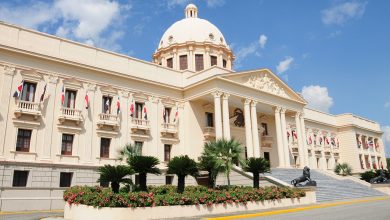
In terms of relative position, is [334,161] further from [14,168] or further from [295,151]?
[14,168]

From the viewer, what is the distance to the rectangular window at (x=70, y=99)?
26.8 metres

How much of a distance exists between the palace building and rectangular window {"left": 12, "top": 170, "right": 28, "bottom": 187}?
2.8 inches

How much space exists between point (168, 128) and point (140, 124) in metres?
3.08

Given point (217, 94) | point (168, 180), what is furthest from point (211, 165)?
point (217, 94)

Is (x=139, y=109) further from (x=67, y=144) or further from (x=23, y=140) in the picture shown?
(x=23, y=140)

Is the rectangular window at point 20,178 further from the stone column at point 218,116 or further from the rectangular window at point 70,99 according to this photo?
the stone column at point 218,116

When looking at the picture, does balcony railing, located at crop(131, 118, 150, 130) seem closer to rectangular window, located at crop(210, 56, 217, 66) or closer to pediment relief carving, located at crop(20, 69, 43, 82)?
pediment relief carving, located at crop(20, 69, 43, 82)

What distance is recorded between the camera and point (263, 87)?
1426 inches

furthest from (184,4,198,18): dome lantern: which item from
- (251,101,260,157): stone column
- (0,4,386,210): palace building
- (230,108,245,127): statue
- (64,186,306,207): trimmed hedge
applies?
(64,186,306,207): trimmed hedge

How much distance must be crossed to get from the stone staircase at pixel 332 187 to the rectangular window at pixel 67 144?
16819 mm

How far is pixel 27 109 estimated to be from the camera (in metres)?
24.0

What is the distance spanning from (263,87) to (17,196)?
25231mm

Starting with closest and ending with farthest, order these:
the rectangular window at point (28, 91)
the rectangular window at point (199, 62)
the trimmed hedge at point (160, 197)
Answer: the trimmed hedge at point (160, 197) → the rectangular window at point (28, 91) → the rectangular window at point (199, 62)

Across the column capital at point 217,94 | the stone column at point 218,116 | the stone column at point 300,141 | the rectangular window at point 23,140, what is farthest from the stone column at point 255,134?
the rectangular window at point 23,140
